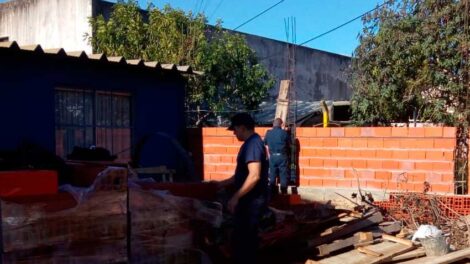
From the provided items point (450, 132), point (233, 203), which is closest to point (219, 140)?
point (450, 132)

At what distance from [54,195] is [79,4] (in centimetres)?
1162

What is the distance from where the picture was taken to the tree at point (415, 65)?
10.8 m

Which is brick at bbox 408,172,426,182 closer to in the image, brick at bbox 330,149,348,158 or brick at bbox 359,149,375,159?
brick at bbox 359,149,375,159

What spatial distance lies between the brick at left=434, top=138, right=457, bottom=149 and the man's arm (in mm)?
5112

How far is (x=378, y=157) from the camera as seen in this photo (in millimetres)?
9594

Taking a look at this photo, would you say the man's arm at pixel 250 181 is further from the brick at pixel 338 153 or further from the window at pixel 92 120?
the brick at pixel 338 153

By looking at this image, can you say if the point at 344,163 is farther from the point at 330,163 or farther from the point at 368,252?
the point at 368,252

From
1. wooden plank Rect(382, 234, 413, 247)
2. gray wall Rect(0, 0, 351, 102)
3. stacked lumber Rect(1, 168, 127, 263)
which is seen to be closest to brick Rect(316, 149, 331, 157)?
wooden plank Rect(382, 234, 413, 247)

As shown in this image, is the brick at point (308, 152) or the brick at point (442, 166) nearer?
the brick at point (442, 166)

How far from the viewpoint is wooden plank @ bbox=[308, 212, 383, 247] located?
5965 mm

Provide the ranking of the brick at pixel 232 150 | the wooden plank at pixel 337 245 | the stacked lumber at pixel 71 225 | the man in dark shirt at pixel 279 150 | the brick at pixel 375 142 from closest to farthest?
the stacked lumber at pixel 71 225, the wooden plank at pixel 337 245, the brick at pixel 375 142, the man in dark shirt at pixel 279 150, the brick at pixel 232 150

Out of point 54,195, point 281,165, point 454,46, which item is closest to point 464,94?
point 454,46

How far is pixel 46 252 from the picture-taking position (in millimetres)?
3977

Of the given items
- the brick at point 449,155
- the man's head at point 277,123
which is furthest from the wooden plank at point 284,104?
the brick at point 449,155
